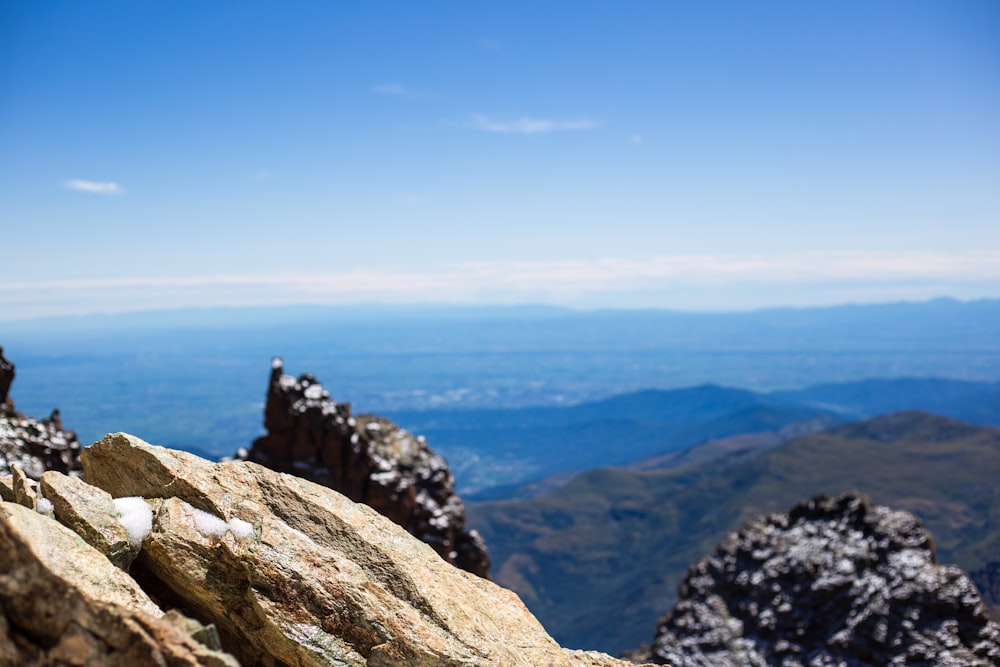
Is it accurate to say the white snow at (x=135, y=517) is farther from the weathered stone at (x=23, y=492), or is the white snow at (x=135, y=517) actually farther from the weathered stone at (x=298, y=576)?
the weathered stone at (x=23, y=492)

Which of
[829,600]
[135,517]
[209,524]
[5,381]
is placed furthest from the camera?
[829,600]

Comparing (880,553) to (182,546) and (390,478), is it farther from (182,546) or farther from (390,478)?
(182,546)

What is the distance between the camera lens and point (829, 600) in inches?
1999

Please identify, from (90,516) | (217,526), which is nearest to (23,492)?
(90,516)

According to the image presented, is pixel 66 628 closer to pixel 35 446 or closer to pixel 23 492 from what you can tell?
pixel 23 492

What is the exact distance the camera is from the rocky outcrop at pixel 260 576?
1135 cm

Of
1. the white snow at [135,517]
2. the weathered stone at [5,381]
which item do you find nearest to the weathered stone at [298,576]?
the white snow at [135,517]

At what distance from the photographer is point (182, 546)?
524 inches

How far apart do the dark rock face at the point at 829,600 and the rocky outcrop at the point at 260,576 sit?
38000mm

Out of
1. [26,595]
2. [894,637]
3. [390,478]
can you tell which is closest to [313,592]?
[26,595]

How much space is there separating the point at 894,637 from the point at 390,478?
124 ft

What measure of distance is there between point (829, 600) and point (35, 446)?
54.7 m

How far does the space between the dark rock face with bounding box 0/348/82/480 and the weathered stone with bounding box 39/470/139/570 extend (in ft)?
A: 68.2

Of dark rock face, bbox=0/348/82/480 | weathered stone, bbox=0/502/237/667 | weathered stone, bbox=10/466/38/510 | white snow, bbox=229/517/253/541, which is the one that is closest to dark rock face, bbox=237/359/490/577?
dark rock face, bbox=0/348/82/480
